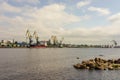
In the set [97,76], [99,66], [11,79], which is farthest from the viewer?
[99,66]

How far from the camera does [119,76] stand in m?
61.2

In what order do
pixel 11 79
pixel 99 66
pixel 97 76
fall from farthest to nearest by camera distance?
pixel 99 66, pixel 97 76, pixel 11 79

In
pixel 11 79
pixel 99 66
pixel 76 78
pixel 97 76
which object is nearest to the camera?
pixel 11 79

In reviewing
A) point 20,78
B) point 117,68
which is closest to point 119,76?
point 117,68

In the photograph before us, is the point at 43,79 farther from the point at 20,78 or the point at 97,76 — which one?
the point at 97,76

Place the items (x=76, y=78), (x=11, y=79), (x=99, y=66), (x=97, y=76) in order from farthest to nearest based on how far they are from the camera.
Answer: (x=99, y=66)
(x=97, y=76)
(x=76, y=78)
(x=11, y=79)

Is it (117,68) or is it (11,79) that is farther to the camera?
(117,68)

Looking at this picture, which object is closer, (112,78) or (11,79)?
(11,79)

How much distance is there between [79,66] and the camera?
7731 cm

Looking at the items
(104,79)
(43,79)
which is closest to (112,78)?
(104,79)

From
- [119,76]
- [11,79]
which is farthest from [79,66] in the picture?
[11,79]

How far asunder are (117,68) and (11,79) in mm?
37695

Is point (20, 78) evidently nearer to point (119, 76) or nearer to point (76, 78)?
point (76, 78)

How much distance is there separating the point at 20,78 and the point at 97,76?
20.3 m
